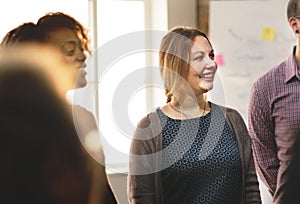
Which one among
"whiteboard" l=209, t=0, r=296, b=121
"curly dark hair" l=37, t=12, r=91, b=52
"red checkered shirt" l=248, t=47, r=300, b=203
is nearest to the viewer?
"curly dark hair" l=37, t=12, r=91, b=52

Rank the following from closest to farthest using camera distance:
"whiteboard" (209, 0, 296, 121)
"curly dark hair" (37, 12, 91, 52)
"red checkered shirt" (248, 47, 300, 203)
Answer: "curly dark hair" (37, 12, 91, 52) → "red checkered shirt" (248, 47, 300, 203) → "whiteboard" (209, 0, 296, 121)

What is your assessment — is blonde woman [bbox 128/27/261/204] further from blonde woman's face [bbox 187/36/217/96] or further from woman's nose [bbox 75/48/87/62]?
woman's nose [bbox 75/48/87/62]

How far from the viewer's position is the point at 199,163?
1.27 meters

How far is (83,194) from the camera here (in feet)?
4.15

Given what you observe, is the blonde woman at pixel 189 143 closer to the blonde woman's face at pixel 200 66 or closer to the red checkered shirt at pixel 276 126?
the blonde woman's face at pixel 200 66

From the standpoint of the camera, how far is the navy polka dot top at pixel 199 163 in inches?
49.6

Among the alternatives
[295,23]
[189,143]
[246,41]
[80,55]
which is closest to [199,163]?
[189,143]

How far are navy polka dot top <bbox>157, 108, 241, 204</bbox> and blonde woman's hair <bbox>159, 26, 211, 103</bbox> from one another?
72mm

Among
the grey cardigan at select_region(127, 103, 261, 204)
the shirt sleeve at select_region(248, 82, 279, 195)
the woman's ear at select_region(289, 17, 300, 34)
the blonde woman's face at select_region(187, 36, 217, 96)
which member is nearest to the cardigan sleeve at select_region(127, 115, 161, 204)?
the grey cardigan at select_region(127, 103, 261, 204)

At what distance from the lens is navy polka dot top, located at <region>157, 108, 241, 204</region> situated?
4.13ft

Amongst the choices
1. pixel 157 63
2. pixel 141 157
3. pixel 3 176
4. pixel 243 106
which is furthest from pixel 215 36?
pixel 3 176

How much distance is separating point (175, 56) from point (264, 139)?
1.09ft

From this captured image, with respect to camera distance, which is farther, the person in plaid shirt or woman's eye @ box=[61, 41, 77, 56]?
the person in plaid shirt

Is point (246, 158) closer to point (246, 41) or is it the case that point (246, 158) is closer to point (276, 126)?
point (276, 126)
